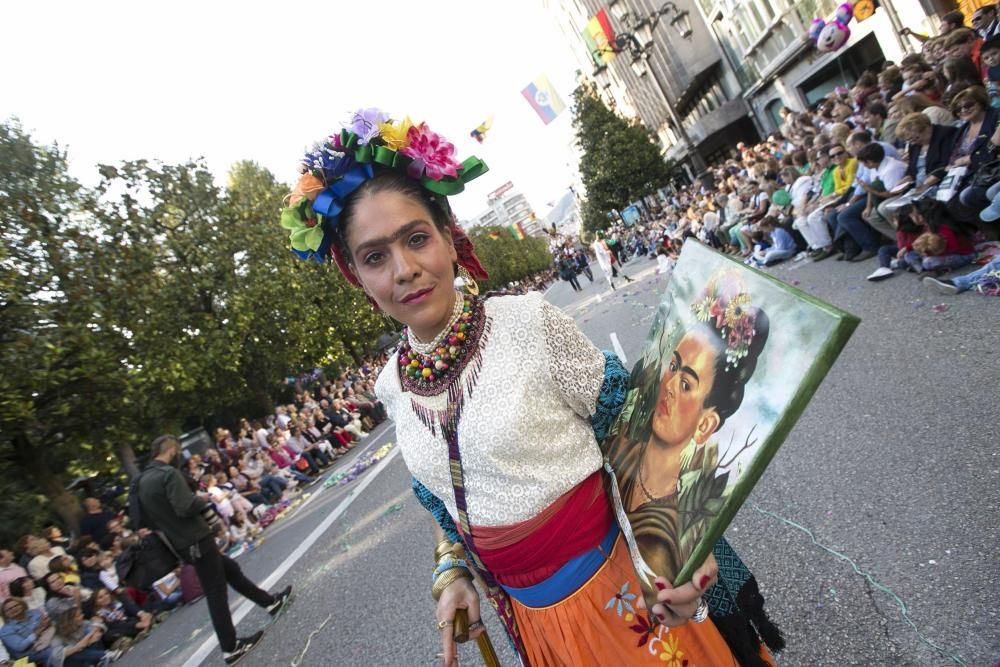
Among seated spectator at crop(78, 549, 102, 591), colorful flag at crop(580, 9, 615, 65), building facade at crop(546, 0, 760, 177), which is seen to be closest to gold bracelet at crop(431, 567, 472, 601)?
seated spectator at crop(78, 549, 102, 591)

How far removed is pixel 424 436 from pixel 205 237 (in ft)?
68.9

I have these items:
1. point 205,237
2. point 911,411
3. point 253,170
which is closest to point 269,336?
point 205,237

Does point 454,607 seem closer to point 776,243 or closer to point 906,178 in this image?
point 906,178

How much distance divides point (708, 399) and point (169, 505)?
5.01 m

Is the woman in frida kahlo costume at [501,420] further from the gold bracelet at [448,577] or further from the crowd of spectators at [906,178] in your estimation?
the crowd of spectators at [906,178]

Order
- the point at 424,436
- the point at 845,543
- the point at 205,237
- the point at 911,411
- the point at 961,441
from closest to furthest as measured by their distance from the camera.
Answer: the point at 424,436 → the point at 845,543 → the point at 961,441 → the point at 911,411 → the point at 205,237

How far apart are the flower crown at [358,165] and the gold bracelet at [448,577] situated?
1064 mm

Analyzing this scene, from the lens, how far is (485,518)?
4.76 ft

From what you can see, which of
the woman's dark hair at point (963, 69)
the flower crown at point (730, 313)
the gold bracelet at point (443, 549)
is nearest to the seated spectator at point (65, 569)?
the gold bracelet at point (443, 549)

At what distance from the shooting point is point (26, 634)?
602 cm

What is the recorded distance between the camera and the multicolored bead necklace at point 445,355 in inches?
61.5

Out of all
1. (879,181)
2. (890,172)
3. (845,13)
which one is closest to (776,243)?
(879,181)

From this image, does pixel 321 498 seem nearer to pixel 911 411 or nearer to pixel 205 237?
pixel 911 411

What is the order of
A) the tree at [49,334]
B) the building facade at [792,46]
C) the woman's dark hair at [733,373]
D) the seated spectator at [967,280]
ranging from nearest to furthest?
the woman's dark hair at [733,373] < the seated spectator at [967,280] < the tree at [49,334] < the building facade at [792,46]
